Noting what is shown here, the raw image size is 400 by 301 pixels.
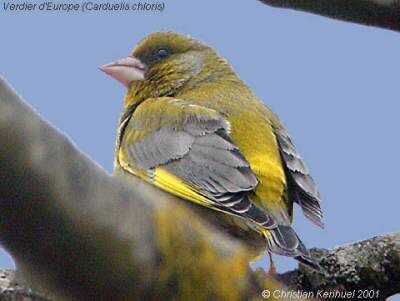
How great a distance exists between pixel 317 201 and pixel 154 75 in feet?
4.32

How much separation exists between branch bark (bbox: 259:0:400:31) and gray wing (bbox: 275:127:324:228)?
4.02 ft

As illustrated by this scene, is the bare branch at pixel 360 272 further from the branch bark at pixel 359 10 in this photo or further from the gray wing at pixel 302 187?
the branch bark at pixel 359 10

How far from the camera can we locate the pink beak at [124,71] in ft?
12.2

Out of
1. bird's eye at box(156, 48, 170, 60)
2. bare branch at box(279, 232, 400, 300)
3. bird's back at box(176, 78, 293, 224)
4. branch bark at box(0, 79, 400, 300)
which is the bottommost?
bare branch at box(279, 232, 400, 300)

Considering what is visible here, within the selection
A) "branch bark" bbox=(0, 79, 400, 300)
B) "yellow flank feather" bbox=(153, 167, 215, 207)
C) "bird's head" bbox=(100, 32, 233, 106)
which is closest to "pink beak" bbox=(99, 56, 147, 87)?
"bird's head" bbox=(100, 32, 233, 106)

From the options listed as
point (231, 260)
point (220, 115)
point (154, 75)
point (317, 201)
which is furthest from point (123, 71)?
point (231, 260)

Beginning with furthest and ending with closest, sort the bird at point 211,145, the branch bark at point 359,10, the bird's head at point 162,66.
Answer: the bird's head at point 162,66, the bird at point 211,145, the branch bark at point 359,10

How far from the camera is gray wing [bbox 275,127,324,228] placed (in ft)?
8.56

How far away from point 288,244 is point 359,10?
1024 mm

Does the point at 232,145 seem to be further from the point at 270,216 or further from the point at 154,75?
the point at 154,75

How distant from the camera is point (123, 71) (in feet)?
12.2

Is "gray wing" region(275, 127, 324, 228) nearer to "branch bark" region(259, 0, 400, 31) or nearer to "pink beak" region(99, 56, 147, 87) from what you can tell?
"pink beak" region(99, 56, 147, 87)

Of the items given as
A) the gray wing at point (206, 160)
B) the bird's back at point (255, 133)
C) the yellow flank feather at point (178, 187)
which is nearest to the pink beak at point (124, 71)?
the bird's back at point (255, 133)

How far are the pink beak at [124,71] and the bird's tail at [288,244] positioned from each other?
154 centimetres
